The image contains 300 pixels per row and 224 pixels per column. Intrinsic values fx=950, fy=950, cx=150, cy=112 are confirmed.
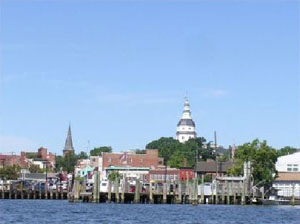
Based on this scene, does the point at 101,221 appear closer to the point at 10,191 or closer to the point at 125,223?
the point at 125,223

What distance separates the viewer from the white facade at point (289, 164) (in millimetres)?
138875

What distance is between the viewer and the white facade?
138875mm

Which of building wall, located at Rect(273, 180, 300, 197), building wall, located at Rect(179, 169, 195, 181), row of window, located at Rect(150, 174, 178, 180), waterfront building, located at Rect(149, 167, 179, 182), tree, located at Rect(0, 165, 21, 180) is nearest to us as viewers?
building wall, located at Rect(273, 180, 300, 197)

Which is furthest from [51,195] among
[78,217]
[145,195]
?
[78,217]

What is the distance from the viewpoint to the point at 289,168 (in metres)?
139

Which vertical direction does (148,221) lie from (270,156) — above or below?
below

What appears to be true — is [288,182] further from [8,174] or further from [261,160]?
[8,174]

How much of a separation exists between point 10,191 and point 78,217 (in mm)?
62384

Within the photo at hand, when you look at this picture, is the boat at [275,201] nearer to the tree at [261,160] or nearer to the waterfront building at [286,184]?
the tree at [261,160]

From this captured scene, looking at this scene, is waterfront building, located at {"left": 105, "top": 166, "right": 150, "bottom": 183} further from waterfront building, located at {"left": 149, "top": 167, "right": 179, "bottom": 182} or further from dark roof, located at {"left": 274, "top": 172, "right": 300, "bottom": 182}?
dark roof, located at {"left": 274, "top": 172, "right": 300, "bottom": 182}

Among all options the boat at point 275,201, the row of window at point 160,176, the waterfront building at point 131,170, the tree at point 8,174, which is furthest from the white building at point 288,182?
the tree at point 8,174

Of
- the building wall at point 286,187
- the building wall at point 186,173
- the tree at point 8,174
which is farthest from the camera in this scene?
the building wall at point 186,173

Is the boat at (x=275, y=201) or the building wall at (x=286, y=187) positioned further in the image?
the building wall at (x=286, y=187)

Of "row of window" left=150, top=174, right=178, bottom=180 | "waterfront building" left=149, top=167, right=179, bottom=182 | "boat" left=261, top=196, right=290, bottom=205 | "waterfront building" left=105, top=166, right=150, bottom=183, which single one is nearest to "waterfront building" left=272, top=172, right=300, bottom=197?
"boat" left=261, top=196, right=290, bottom=205
